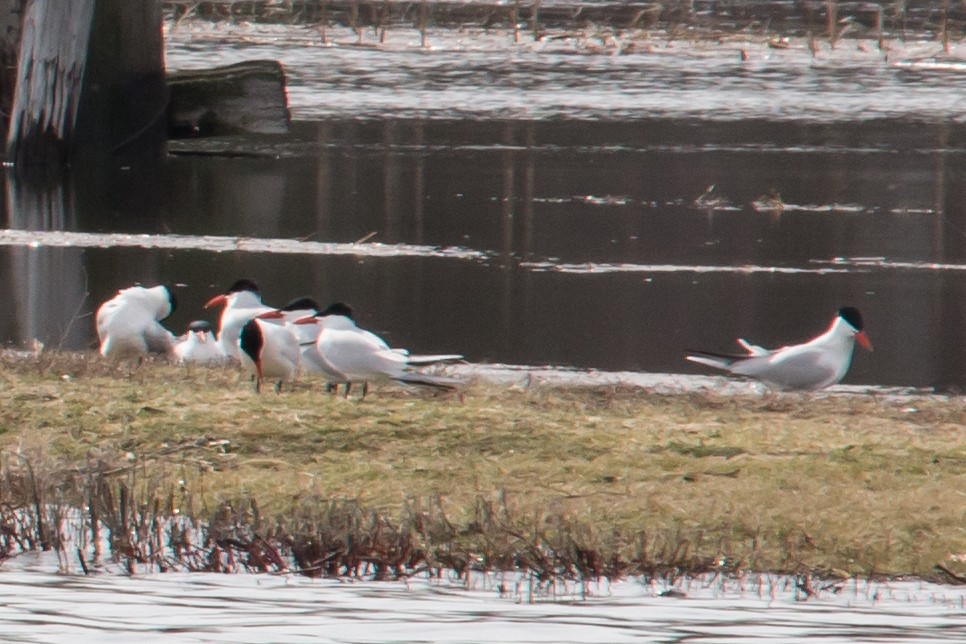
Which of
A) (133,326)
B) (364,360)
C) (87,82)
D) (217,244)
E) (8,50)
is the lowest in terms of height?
(217,244)

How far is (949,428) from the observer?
297 inches

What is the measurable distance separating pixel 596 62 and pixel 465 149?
632 centimetres

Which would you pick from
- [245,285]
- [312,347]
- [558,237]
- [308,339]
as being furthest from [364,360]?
[558,237]

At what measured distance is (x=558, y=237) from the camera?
13188 millimetres

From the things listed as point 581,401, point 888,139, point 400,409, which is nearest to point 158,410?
point 400,409

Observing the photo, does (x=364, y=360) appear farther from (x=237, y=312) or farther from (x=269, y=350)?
(x=237, y=312)

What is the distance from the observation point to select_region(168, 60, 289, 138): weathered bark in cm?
1808

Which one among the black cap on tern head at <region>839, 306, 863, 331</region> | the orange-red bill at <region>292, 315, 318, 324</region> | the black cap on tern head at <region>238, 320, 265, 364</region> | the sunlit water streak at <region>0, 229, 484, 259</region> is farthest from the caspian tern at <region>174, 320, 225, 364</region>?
the sunlit water streak at <region>0, 229, 484, 259</region>

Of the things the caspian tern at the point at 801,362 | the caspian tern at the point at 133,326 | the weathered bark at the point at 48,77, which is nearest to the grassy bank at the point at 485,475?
the caspian tern at the point at 801,362

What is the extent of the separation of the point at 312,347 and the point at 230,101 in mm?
10728

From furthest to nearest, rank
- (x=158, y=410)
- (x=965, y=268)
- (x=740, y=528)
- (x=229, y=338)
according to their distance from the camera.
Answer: (x=965, y=268) → (x=229, y=338) → (x=158, y=410) → (x=740, y=528)

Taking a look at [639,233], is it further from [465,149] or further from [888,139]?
[888,139]

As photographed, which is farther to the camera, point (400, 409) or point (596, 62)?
point (596, 62)

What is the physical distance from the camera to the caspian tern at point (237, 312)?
353 inches
